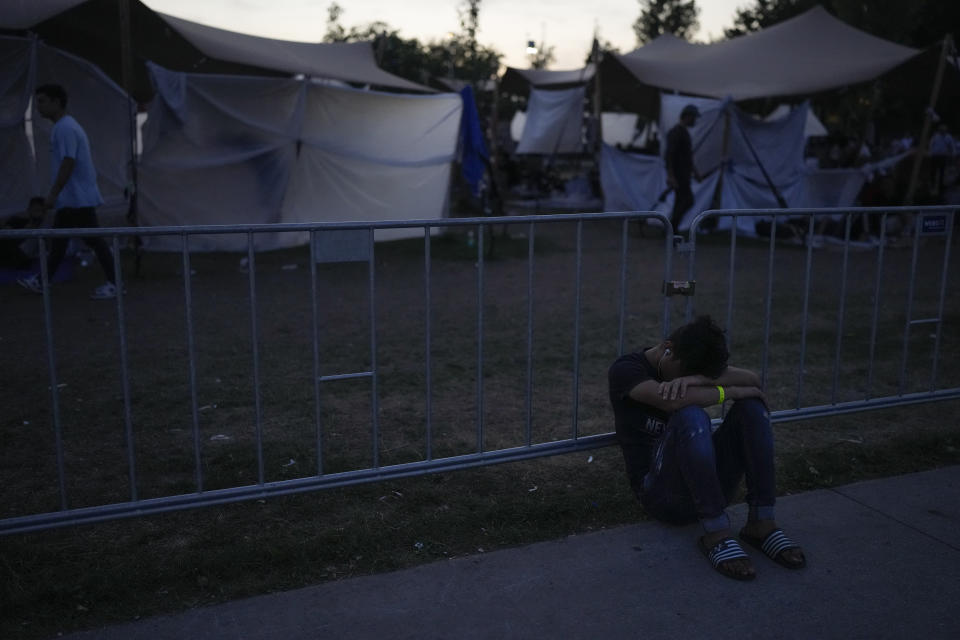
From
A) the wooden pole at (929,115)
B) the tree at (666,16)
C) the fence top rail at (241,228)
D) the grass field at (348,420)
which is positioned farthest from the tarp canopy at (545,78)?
the tree at (666,16)

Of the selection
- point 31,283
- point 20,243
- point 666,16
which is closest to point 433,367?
point 31,283

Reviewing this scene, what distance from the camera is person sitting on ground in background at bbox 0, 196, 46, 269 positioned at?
8.84m

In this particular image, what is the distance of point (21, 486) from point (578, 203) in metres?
17.2

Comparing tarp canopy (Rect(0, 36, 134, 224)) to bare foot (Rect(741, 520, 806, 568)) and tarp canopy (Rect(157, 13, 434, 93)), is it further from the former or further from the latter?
bare foot (Rect(741, 520, 806, 568))

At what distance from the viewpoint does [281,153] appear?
40.1ft

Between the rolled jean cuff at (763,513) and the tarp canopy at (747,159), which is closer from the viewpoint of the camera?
the rolled jean cuff at (763,513)

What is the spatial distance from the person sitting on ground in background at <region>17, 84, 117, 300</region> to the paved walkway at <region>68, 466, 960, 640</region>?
232 inches

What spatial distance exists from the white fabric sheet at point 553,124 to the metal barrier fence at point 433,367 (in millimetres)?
10711

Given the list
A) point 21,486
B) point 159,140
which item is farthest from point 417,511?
point 159,140

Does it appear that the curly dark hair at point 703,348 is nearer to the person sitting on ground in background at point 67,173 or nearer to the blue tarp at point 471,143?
the person sitting on ground in background at point 67,173

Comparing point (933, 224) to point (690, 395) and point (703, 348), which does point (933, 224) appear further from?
point (690, 395)

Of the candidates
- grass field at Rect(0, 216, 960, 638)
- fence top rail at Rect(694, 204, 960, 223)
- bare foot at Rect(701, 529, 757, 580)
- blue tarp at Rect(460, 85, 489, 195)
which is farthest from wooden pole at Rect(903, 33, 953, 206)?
bare foot at Rect(701, 529, 757, 580)

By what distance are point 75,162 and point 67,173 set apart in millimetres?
170

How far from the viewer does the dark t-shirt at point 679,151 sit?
42.5 ft
